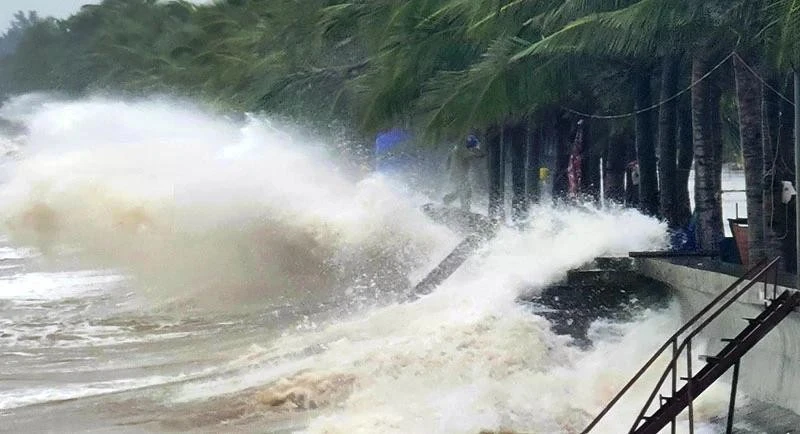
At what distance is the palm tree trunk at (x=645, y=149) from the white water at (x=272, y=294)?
0.84m

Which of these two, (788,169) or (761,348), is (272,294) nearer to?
(788,169)

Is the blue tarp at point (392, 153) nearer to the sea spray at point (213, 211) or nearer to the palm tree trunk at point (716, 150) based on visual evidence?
the sea spray at point (213, 211)

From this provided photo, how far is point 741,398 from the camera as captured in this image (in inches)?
482

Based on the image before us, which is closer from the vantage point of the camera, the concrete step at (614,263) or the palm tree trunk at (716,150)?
the concrete step at (614,263)

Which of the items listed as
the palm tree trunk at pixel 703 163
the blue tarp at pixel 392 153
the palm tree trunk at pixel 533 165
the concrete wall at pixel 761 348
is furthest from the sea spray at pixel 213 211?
the concrete wall at pixel 761 348

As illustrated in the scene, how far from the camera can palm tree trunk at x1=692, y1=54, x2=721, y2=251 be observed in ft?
58.7

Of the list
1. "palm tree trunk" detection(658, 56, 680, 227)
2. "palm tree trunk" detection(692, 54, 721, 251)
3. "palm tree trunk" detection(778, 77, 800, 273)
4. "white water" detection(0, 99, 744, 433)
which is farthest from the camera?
"palm tree trunk" detection(658, 56, 680, 227)

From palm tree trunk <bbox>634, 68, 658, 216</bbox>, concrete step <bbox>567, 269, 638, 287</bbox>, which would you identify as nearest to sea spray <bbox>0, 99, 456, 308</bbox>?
palm tree trunk <bbox>634, 68, 658, 216</bbox>

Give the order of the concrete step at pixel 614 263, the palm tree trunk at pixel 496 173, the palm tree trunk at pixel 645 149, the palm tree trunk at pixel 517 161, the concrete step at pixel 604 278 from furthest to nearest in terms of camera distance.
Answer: the palm tree trunk at pixel 496 173
the palm tree trunk at pixel 517 161
the palm tree trunk at pixel 645 149
the concrete step at pixel 614 263
the concrete step at pixel 604 278

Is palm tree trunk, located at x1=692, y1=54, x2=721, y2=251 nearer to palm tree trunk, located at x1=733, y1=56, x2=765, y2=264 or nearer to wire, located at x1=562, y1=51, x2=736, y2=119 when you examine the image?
wire, located at x1=562, y1=51, x2=736, y2=119

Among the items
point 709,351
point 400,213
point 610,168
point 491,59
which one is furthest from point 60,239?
point 709,351

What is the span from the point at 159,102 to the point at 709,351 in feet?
152

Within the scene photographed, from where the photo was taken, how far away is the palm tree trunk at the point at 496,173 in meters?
32.7

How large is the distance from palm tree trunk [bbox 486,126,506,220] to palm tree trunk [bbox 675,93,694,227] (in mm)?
9942
